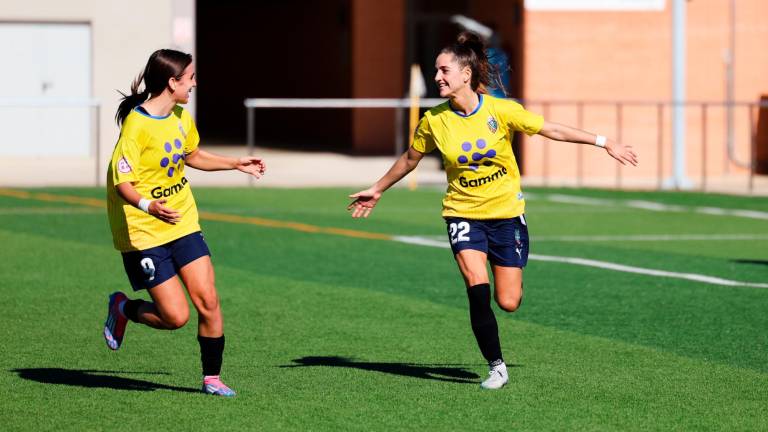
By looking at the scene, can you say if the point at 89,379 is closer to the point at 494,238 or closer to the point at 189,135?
the point at 189,135

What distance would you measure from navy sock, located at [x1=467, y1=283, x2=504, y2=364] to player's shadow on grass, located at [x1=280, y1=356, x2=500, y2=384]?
0.88 feet

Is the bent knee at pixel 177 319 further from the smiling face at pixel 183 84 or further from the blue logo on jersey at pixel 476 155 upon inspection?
the blue logo on jersey at pixel 476 155

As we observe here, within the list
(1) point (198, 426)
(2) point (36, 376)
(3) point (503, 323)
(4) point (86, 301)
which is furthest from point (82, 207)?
(1) point (198, 426)

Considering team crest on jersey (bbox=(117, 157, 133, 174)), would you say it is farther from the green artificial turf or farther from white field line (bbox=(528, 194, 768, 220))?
white field line (bbox=(528, 194, 768, 220))

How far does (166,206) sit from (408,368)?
193cm

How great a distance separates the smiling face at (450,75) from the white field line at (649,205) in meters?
12.3

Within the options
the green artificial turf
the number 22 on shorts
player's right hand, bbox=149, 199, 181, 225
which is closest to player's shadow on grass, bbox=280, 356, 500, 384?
the green artificial turf

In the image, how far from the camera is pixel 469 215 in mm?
8445

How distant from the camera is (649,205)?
857 inches

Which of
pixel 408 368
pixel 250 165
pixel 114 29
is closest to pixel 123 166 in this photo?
pixel 250 165

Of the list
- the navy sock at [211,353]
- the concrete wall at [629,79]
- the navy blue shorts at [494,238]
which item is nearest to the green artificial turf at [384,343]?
the navy sock at [211,353]

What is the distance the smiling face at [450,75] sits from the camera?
8320 millimetres

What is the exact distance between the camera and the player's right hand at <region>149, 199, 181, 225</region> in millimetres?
7535

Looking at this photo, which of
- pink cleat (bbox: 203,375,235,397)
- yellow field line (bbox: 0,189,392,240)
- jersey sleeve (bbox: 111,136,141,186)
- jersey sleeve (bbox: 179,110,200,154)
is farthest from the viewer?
yellow field line (bbox: 0,189,392,240)
